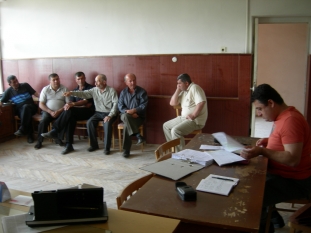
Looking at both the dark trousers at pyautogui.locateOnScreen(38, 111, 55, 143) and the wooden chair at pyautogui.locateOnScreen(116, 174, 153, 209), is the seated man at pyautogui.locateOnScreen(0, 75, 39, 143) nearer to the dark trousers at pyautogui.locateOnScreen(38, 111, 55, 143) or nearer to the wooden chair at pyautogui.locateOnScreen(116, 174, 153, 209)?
the dark trousers at pyautogui.locateOnScreen(38, 111, 55, 143)

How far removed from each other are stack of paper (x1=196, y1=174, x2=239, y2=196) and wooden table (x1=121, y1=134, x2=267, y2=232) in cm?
3

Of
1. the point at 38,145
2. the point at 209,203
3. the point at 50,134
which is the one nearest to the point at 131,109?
the point at 50,134

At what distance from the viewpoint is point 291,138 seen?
2221 mm

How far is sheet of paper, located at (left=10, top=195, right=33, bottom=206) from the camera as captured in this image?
5.98 ft

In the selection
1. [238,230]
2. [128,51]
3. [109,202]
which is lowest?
[109,202]

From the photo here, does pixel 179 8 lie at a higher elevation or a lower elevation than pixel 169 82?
higher

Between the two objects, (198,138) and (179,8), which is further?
(179,8)

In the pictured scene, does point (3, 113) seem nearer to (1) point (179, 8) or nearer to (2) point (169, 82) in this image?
(2) point (169, 82)

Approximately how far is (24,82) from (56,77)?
118cm

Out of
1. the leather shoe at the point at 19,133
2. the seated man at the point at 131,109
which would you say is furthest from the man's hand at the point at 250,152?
the leather shoe at the point at 19,133

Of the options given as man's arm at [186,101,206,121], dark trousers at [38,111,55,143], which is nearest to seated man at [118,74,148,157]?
man's arm at [186,101,206,121]

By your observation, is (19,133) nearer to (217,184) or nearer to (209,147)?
(209,147)

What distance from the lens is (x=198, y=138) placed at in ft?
9.94

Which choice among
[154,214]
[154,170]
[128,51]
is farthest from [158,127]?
[154,214]
